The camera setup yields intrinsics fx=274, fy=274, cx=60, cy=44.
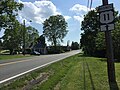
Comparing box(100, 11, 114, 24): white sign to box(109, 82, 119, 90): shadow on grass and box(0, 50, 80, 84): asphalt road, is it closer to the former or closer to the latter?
box(109, 82, 119, 90): shadow on grass

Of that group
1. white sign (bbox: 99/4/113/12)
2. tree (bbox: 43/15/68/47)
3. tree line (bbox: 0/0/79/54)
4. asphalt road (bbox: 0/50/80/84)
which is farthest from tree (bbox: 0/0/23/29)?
tree (bbox: 43/15/68/47)

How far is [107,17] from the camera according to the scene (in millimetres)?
10445

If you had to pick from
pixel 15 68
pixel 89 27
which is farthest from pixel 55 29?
pixel 15 68

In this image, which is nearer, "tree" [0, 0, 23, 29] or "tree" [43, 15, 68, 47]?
"tree" [0, 0, 23, 29]

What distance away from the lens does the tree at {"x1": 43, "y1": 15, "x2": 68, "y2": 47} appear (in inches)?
4747

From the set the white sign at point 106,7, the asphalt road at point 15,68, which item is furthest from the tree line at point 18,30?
the white sign at point 106,7

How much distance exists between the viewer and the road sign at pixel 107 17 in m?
10.4

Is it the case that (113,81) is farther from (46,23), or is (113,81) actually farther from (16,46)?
(46,23)

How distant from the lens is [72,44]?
19750cm

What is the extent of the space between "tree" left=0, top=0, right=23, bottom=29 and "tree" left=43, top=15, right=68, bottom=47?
67.1m

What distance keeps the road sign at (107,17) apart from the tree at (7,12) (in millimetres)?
41964

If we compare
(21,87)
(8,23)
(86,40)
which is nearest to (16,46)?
(86,40)

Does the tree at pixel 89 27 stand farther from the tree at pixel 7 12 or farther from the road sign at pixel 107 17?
the road sign at pixel 107 17

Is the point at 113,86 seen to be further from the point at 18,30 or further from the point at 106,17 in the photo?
the point at 18,30
